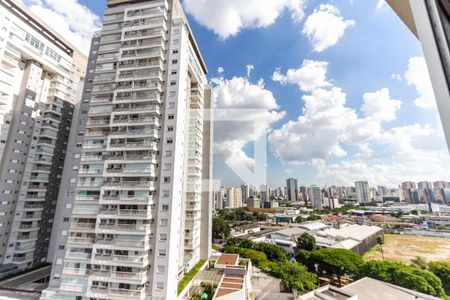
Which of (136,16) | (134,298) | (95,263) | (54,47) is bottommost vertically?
(134,298)

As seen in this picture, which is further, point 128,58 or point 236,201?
point 236,201

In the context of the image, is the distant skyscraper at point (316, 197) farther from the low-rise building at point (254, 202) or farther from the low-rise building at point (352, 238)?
the low-rise building at point (352, 238)

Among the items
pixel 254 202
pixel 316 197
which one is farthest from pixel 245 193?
pixel 316 197

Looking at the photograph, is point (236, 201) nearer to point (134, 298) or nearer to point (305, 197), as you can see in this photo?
point (305, 197)

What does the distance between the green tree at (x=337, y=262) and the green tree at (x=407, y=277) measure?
772 mm

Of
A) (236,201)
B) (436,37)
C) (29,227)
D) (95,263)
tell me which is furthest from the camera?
(236,201)

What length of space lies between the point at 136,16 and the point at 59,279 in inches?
509

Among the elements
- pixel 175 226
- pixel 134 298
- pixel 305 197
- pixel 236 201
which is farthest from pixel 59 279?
pixel 305 197

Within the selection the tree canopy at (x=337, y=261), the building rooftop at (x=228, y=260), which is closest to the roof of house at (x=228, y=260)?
the building rooftop at (x=228, y=260)

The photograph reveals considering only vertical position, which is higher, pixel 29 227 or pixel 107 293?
pixel 29 227

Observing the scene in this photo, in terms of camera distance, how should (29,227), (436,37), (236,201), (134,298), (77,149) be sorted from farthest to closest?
1. (236,201)
2. (29,227)
3. (77,149)
4. (134,298)
5. (436,37)

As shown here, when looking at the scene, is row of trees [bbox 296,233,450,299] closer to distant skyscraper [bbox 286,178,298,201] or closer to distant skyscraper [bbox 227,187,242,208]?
distant skyscraper [bbox 227,187,242,208]

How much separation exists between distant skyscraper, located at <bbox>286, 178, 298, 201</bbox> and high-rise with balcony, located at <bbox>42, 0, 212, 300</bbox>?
1402 inches

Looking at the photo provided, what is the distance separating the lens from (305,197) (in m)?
45.8
